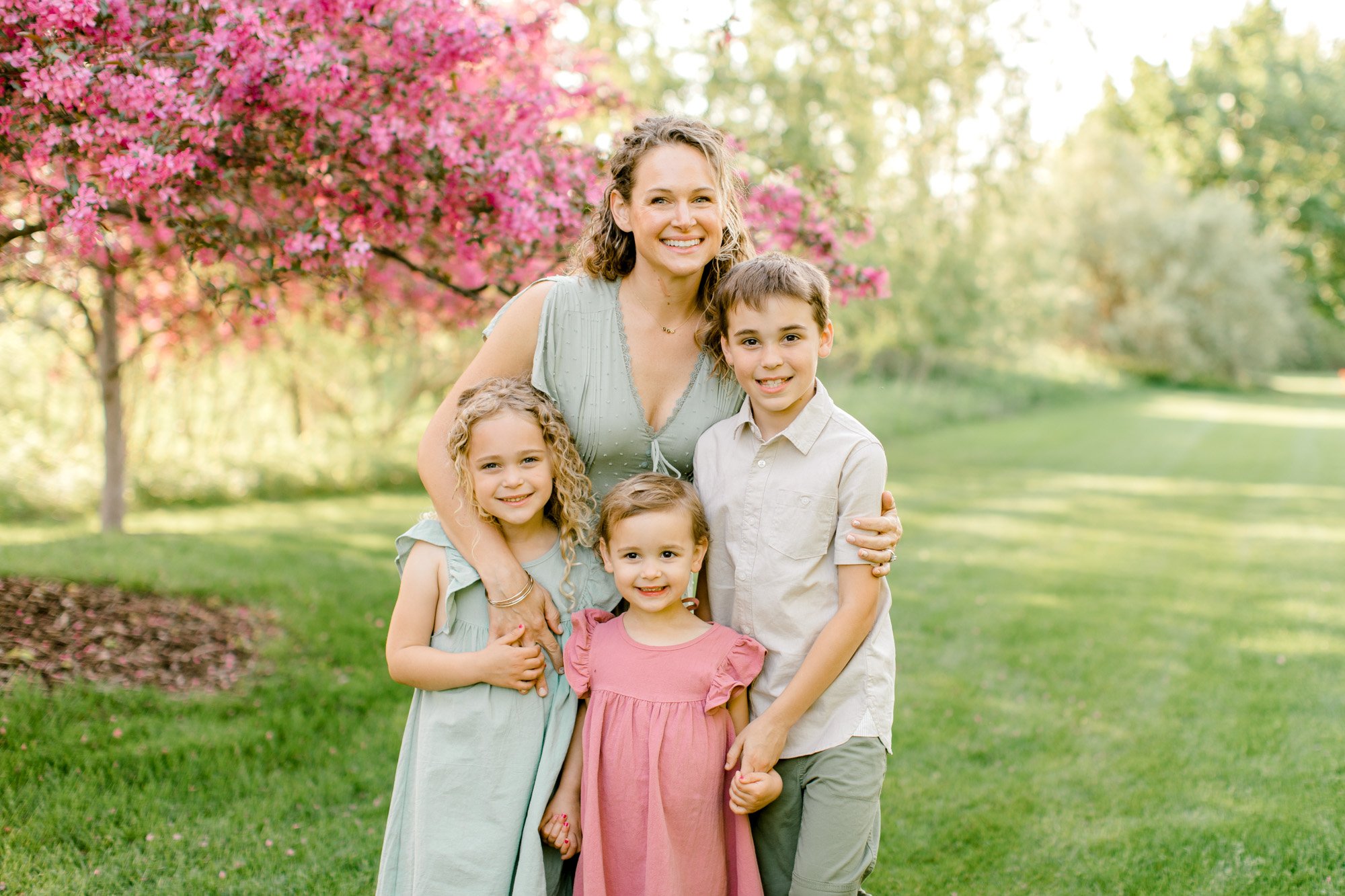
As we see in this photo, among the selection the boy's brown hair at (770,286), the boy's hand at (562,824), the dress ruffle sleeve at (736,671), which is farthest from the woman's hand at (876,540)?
the boy's hand at (562,824)

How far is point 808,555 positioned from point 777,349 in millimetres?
446

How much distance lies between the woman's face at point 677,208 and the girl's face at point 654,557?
1.93 feet

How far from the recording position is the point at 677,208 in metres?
2.32

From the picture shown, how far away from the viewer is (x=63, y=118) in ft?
9.59

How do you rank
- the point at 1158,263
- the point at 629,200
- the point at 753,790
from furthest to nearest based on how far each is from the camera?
the point at 1158,263 → the point at 629,200 → the point at 753,790

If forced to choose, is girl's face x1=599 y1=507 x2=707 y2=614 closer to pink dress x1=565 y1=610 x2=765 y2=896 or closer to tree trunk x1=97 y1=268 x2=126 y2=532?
pink dress x1=565 y1=610 x2=765 y2=896

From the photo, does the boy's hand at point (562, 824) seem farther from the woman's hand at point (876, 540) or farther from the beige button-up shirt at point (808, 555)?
the woman's hand at point (876, 540)

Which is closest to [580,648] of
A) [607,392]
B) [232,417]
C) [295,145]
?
[607,392]

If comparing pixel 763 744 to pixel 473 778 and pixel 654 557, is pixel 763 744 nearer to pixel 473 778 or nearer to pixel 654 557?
pixel 654 557

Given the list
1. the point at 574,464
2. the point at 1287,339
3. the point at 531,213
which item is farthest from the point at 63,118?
the point at 1287,339

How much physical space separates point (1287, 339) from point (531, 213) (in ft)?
120

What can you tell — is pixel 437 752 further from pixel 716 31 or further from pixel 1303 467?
pixel 1303 467

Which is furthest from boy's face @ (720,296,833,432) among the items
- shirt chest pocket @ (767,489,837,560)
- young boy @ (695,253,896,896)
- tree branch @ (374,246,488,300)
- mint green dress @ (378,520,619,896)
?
tree branch @ (374,246,488,300)

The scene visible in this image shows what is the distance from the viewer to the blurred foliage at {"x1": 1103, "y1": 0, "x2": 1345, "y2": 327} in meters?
21.3
